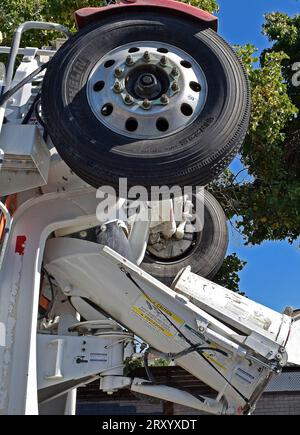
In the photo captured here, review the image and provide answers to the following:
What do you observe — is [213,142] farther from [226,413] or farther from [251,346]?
[226,413]

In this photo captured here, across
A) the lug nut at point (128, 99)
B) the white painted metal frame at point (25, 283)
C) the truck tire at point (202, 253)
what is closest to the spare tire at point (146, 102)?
the lug nut at point (128, 99)

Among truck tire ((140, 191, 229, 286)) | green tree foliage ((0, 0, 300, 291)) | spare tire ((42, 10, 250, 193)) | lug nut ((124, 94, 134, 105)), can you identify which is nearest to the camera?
spare tire ((42, 10, 250, 193))

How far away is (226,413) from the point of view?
169 inches

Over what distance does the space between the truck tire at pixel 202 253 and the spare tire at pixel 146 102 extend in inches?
61.4

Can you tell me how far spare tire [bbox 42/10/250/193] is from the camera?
3812 millimetres

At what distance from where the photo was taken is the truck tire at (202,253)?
210 inches

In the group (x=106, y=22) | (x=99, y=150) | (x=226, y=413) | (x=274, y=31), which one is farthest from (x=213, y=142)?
(x=274, y=31)

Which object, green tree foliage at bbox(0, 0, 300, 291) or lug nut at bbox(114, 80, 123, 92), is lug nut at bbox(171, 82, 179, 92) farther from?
green tree foliage at bbox(0, 0, 300, 291)

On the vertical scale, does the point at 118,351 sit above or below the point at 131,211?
below

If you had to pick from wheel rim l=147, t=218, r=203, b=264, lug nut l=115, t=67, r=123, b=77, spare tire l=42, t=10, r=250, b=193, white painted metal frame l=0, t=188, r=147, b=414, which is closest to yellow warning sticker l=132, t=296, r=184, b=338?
white painted metal frame l=0, t=188, r=147, b=414

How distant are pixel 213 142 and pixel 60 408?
88.1 inches

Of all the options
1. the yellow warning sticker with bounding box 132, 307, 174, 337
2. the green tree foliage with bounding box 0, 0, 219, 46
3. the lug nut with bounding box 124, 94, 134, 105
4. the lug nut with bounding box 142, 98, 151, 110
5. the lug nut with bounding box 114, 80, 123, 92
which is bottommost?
the yellow warning sticker with bounding box 132, 307, 174, 337

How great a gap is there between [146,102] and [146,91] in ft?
0.27

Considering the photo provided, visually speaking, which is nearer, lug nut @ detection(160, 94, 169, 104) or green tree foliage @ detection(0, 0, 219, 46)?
lug nut @ detection(160, 94, 169, 104)
